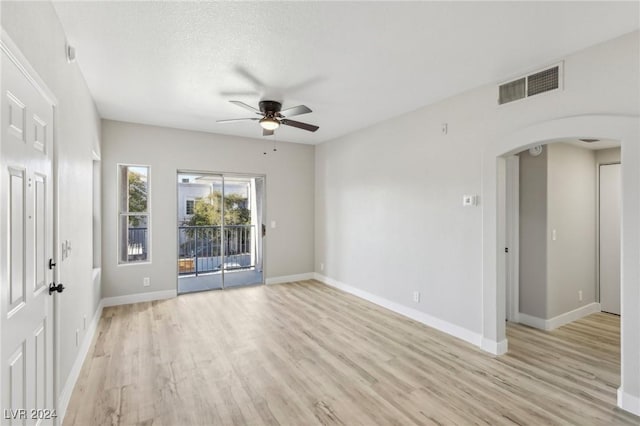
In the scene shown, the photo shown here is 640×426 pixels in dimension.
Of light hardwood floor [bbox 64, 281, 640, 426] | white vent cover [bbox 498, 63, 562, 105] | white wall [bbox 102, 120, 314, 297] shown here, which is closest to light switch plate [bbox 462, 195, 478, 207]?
white vent cover [bbox 498, 63, 562, 105]

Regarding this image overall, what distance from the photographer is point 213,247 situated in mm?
6020

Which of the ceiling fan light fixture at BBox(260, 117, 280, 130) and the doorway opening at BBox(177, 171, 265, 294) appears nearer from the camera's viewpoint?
the ceiling fan light fixture at BBox(260, 117, 280, 130)

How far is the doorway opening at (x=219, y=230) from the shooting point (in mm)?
5727

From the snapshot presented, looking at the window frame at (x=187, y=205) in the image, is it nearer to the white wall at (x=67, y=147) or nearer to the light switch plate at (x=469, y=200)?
the white wall at (x=67, y=147)

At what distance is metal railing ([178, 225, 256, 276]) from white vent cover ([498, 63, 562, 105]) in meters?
4.81

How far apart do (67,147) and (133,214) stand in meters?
2.90

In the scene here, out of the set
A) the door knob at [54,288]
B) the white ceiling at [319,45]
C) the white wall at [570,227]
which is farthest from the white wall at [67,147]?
the white wall at [570,227]

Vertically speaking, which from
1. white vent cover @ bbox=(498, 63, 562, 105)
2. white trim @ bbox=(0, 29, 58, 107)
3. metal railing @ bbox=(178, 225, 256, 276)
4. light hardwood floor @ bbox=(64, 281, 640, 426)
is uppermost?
white vent cover @ bbox=(498, 63, 562, 105)

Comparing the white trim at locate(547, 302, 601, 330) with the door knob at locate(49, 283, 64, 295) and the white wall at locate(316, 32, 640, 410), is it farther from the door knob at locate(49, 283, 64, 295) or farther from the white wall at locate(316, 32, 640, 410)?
the door knob at locate(49, 283, 64, 295)

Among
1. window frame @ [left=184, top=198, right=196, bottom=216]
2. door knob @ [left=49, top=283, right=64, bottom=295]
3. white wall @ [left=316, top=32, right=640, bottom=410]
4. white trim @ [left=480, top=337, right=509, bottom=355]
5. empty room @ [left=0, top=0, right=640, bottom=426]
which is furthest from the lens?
window frame @ [left=184, top=198, right=196, bottom=216]

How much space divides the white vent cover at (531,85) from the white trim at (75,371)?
466 centimetres

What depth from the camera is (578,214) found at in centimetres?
450

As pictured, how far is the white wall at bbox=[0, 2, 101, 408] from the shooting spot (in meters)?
1.69

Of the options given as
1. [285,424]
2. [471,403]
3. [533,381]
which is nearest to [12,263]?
[285,424]
